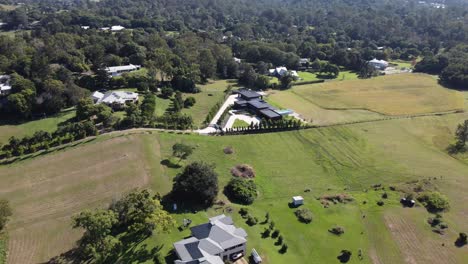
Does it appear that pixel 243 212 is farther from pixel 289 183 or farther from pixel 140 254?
pixel 140 254

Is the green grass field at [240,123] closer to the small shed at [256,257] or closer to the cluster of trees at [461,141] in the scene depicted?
the small shed at [256,257]

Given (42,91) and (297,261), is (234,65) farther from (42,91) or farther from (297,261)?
(297,261)

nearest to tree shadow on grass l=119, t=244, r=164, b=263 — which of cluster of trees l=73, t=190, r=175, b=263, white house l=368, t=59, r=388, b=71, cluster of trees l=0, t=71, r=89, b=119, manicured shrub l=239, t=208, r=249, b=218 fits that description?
cluster of trees l=73, t=190, r=175, b=263

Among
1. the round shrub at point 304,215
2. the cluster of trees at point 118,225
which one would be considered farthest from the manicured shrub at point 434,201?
the cluster of trees at point 118,225

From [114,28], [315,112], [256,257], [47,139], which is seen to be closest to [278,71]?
[315,112]

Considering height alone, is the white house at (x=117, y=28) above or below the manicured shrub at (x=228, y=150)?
below

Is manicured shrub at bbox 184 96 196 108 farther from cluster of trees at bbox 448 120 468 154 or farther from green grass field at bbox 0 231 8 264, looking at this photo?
cluster of trees at bbox 448 120 468 154

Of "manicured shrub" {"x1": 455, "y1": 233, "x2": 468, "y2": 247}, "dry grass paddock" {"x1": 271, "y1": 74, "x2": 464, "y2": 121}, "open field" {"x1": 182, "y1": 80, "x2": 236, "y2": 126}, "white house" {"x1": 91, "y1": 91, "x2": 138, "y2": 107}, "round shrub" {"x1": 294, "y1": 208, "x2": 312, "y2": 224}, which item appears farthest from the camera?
"dry grass paddock" {"x1": 271, "y1": 74, "x2": 464, "y2": 121}
